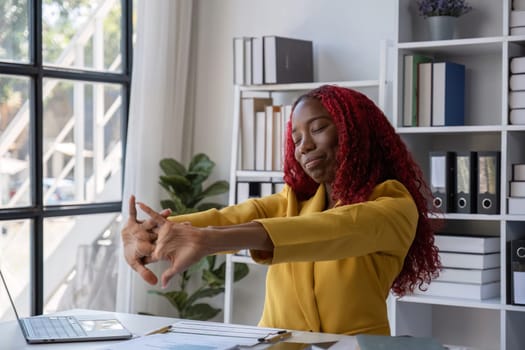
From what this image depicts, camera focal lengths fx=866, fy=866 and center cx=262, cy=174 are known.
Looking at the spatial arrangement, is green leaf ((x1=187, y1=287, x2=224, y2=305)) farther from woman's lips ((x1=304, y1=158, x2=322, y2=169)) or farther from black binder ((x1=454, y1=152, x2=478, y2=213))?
woman's lips ((x1=304, y1=158, x2=322, y2=169))

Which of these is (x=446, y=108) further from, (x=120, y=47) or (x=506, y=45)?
(x=120, y=47)

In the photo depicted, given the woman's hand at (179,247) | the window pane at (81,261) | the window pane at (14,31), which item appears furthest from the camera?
the window pane at (81,261)

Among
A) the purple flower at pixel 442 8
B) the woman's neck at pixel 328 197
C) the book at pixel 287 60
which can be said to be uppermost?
the purple flower at pixel 442 8

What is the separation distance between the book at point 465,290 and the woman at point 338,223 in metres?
1.37

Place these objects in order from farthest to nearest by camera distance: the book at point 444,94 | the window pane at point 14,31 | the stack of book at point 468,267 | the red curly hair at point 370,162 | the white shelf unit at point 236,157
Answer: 1. the white shelf unit at point 236,157
2. the window pane at point 14,31
3. the book at point 444,94
4. the stack of book at point 468,267
5. the red curly hair at point 370,162

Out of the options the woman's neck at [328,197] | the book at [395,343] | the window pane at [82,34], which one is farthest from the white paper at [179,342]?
the window pane at [82,34]

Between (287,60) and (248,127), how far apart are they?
367mm

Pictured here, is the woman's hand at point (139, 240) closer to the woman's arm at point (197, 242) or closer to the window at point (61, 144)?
the woman's arm at point (197, 242)

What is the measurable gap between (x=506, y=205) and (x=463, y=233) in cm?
45

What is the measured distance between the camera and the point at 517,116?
3.44 metres

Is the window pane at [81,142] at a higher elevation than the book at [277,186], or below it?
higher

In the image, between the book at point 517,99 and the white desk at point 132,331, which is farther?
the book at point 517,99

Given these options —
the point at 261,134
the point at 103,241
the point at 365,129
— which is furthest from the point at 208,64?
the point at 365,129

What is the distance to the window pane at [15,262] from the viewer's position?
13.0 ft
